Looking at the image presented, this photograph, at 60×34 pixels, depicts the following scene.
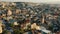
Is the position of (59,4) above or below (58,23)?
above

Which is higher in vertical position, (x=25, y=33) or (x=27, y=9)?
(x=27, y=9)

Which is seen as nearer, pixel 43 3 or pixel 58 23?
pixel 58 23

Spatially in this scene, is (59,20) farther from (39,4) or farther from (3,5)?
(3,5)

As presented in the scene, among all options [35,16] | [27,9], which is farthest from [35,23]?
[27,9]

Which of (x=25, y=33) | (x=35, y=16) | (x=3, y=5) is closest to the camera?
(x=25, y=33)

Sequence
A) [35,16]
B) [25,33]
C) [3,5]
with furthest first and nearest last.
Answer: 1. [3,5]
2. [35,16]
3. [25,33]

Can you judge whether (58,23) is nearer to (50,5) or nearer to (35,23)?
(35,23)

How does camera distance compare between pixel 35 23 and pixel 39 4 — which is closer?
pixel 35 23

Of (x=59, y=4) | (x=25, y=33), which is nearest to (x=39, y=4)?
(x=59, y=4)
